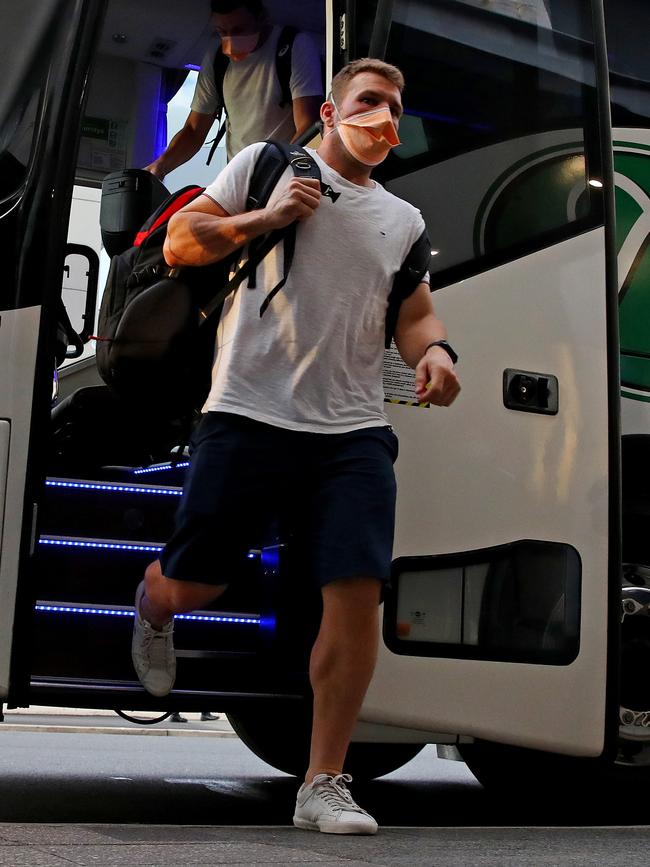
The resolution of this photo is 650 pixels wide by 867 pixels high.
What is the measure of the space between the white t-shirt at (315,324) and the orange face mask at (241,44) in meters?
1.75

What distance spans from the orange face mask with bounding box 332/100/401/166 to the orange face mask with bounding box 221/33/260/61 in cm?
175

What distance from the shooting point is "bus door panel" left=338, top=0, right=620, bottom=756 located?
3.81 meters

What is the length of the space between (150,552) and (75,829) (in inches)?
50.0

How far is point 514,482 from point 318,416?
0.80 m

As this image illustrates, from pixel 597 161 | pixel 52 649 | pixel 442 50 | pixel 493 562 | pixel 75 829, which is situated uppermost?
pixel 442 50

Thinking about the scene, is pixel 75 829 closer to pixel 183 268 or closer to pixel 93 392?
pixel 183 268

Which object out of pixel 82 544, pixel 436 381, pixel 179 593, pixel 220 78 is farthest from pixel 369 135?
pixel 220 78

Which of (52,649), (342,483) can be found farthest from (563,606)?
(52,649)

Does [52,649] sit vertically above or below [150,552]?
below

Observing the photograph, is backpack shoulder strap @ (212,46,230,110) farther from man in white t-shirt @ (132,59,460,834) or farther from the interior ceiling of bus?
man in white t-shirt @ (132,59,460,834)

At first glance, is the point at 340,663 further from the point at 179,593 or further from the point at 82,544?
the point at 82,544

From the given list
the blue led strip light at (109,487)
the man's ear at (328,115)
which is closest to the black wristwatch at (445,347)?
the man's ear at (328,115)

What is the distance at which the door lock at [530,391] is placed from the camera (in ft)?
12.8

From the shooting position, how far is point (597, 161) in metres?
4.11
